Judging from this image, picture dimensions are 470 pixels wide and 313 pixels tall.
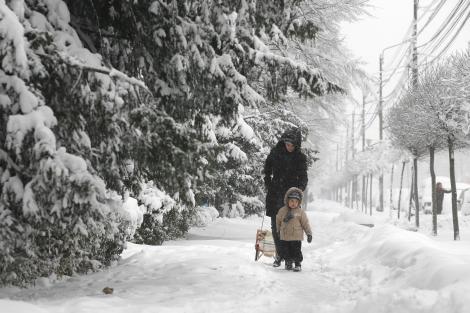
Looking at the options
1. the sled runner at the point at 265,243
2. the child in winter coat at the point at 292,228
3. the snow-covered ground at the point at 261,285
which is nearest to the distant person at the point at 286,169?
the child in winter coat at the point at 292,228

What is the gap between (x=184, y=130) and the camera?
404cm

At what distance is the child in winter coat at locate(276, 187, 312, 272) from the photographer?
240 inches

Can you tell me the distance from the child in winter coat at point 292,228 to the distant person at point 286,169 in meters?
0.18

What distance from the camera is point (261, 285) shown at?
489 centimetres

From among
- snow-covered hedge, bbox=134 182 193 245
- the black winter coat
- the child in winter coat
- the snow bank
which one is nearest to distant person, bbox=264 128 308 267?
the black winter coat

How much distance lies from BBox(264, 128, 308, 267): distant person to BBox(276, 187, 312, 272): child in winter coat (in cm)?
18

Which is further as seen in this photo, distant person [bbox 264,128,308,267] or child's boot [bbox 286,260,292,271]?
distant person [bbox 264,128,308,267]

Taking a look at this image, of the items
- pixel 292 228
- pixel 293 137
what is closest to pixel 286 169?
pixel 293 137

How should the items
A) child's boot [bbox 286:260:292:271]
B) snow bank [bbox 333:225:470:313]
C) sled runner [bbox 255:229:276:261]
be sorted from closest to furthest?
snow bank [bbox 333:225:470:313] → child's boot [bbox 286:260:292:271] → sled runner [bbox 255:229:276:261]

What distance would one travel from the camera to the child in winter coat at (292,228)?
6.09m

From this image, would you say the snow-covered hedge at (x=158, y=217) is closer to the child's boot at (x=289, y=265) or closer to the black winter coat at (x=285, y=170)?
the black winter coat at (x=285, y=170)

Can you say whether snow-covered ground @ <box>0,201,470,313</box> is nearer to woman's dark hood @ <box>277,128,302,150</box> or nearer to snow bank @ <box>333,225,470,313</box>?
snow bank @ <box>333,225,470,313</box>

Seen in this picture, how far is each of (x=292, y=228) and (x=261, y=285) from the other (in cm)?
137

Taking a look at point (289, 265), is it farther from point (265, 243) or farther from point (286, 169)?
point (286, 169)
